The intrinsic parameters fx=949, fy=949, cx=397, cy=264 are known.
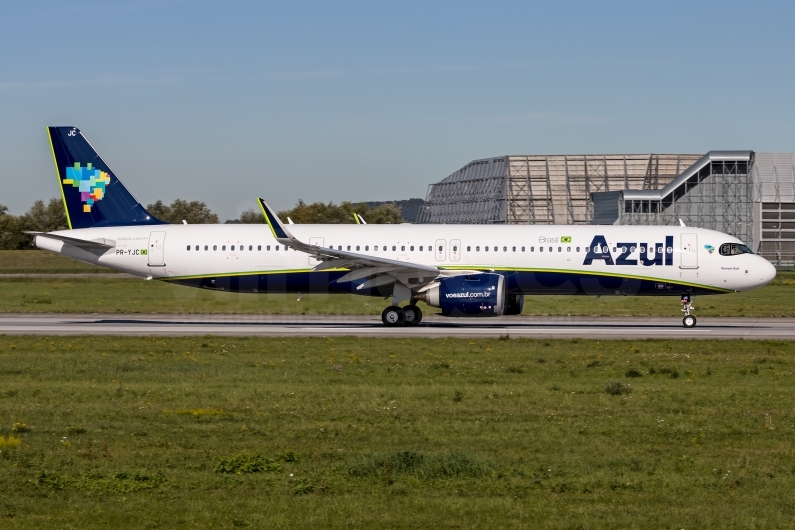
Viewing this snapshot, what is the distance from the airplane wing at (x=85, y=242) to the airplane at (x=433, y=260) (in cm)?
3

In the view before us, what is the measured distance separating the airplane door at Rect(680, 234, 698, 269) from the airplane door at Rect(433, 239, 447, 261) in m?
7.73

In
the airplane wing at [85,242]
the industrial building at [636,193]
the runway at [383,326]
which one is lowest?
the runway at [383,326]

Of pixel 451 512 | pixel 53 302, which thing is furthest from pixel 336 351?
pixel 53 302

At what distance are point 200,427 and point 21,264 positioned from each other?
7870 centimetres

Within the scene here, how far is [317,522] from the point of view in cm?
886

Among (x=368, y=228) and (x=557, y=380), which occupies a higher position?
(x=368, y=228)

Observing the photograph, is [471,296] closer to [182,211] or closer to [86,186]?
[86,186]

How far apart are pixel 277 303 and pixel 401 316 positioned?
13.2 metres

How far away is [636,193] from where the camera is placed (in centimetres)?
7681

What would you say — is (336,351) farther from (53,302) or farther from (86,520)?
(53,302)

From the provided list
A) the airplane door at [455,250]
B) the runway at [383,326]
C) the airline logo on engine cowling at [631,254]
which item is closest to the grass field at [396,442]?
the runway at [383,326]

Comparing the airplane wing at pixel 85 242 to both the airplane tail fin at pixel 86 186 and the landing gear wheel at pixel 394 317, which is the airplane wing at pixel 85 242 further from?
the landing gear wheel at pixel 394 317

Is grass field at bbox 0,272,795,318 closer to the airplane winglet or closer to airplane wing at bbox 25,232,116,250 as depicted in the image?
airplane wing at bbox 25,232,116,250

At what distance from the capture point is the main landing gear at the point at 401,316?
31.4m
